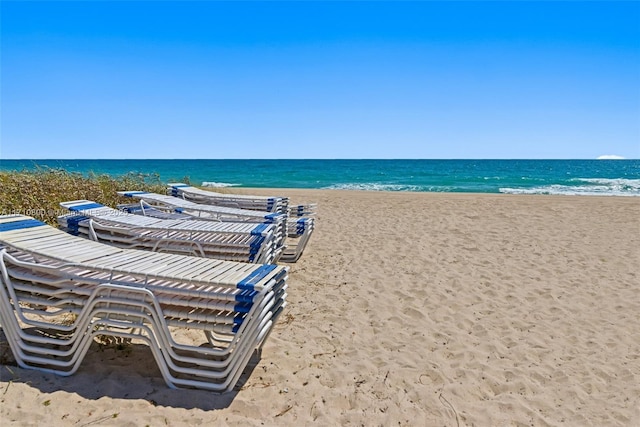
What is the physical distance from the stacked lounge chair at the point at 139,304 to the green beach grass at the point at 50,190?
3.48m

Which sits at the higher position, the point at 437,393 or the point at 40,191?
the point at 40,191

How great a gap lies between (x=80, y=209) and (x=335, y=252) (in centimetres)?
343

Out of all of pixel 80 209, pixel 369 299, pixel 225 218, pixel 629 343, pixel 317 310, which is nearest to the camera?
pixel 629 343

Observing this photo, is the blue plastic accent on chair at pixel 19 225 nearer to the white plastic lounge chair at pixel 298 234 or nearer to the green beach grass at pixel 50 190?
the green beach grass at pixel 50 190

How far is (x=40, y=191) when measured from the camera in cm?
676

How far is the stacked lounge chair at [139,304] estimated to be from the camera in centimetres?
271

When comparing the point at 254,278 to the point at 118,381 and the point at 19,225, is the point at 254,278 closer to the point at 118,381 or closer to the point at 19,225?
the point at 118,381

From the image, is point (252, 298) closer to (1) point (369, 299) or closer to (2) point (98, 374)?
(2) point (98, 374)

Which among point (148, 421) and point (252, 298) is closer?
point (148, 421)

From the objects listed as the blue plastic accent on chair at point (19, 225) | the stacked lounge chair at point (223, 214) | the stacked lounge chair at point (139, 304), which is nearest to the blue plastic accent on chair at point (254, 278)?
the stacked lounge chair at point (139, 304)

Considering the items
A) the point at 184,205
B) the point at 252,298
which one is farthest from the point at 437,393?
the point at 184,205

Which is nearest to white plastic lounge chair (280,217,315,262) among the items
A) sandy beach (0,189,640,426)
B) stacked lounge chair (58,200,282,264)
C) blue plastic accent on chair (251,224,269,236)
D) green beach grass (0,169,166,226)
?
sandy beach (0,189,640,426)

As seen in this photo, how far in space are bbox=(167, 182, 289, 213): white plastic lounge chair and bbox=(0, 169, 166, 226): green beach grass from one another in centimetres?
119

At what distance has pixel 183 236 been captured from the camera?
4719 millimetres
